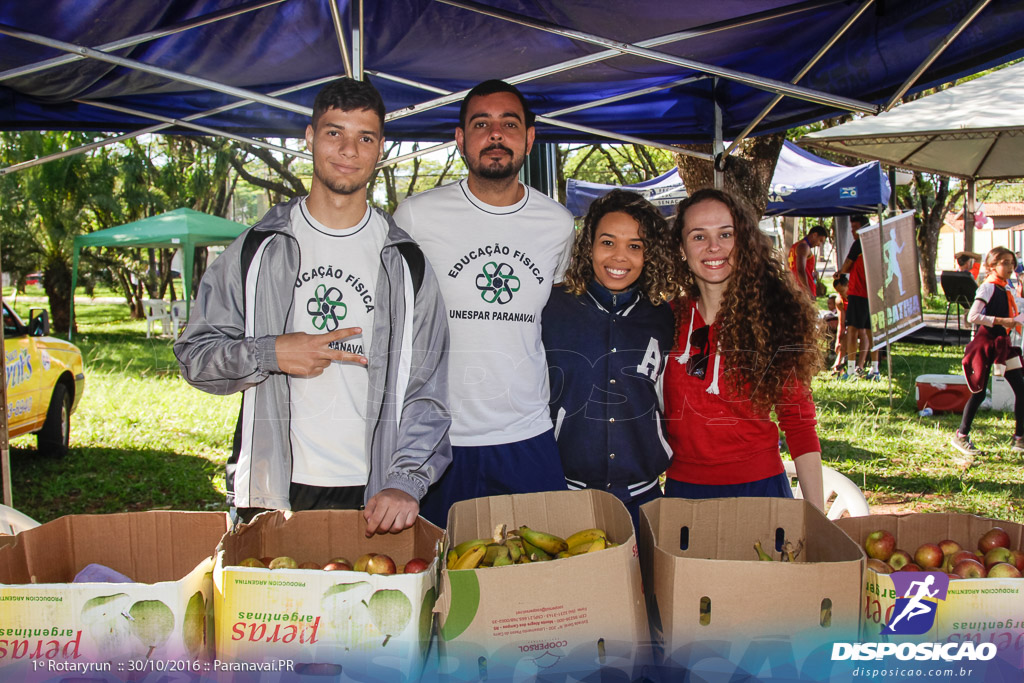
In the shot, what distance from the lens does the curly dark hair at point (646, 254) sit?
2.43 metres

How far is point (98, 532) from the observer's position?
172 centimetres

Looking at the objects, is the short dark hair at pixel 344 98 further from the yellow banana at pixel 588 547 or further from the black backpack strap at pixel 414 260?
the yellow banana at pixel 588 547

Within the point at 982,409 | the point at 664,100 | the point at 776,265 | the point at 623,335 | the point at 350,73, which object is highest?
the point at 664,100

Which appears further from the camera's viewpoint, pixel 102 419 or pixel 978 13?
pixel 102 419

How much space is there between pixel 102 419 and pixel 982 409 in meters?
9.71

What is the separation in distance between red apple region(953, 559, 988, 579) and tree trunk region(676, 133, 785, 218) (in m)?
2.89

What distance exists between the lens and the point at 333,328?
2.02 metres

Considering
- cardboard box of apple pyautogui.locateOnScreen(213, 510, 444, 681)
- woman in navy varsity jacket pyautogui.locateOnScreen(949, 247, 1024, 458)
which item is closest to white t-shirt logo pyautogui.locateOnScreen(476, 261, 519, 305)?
cardboard box of apple pyautogui.locateOnScreen(213, 510, 444, 681)

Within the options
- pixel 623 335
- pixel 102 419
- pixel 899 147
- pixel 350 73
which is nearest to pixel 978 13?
pixel 623 335

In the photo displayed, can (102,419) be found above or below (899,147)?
below

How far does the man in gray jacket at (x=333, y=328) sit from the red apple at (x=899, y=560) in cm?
107

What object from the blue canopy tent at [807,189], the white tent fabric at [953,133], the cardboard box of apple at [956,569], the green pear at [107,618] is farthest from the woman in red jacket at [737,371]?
the blue canopy tent at [807,189]

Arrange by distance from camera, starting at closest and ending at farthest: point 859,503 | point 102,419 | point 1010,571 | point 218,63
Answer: point 1010,571
point 859,503
point 218,63
point 102,419

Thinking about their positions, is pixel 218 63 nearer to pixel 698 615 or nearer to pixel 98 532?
pixel 98 532
